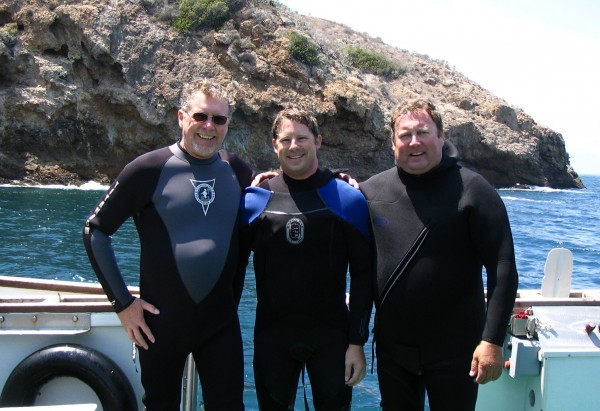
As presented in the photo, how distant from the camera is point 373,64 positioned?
41.7 meters

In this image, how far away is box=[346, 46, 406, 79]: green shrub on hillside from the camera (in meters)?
41.7

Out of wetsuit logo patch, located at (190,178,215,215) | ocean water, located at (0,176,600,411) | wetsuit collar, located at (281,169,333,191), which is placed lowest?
ocean water, located at (0,176,600,411)

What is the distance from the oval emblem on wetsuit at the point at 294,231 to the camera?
8.57ft

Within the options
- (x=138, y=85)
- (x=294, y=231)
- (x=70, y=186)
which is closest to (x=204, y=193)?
(x=294, y=231)

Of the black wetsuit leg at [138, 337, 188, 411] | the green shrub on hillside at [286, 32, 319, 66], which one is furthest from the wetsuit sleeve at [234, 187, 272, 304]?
the green shrub on hillside at [286, 32, 319, 66]

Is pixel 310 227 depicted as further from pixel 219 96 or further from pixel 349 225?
pixel 219 96

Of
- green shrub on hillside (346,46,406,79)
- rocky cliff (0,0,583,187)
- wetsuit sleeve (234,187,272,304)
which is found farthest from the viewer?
green shrub on hillside (346,46,406,79)

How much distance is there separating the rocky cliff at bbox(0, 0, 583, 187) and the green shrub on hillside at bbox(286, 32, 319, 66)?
13.2 inches

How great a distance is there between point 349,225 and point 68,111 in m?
24.9

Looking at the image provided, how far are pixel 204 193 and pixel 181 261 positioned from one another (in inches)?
12.5

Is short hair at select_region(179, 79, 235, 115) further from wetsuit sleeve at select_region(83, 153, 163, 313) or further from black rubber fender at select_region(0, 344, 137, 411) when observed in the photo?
black rubber fender at select_region(0, 344, 137, 411)

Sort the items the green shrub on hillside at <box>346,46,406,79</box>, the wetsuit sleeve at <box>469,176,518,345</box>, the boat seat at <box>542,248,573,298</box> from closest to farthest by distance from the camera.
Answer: the wetsuit sleeve at <box>469,176,518,345</box> → the boat seat at <box>542,248,573,298</box> → the green shrub on hillside at <box>346,46,406,79</box>

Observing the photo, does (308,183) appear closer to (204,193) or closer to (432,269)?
(204,193)

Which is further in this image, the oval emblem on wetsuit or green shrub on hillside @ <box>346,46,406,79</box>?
green shrub on hillside @ <box>346,46,406,79</box>
